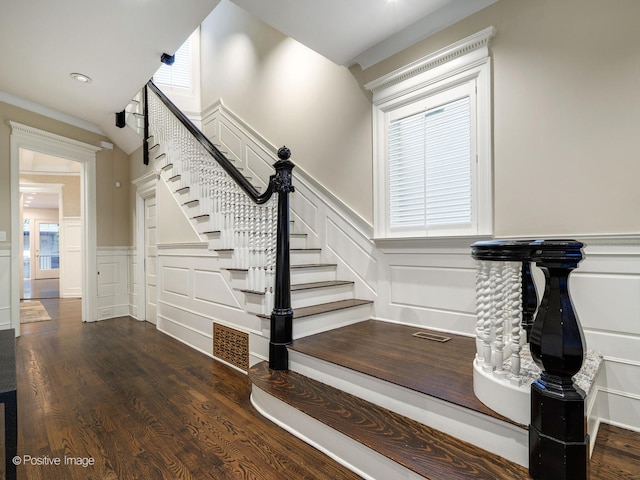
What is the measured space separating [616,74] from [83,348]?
500cm

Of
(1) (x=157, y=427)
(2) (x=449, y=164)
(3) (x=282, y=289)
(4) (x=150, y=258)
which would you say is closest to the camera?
(1) (x=157, y=427)

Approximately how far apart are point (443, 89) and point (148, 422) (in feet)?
10.2

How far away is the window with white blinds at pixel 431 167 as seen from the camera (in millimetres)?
2471

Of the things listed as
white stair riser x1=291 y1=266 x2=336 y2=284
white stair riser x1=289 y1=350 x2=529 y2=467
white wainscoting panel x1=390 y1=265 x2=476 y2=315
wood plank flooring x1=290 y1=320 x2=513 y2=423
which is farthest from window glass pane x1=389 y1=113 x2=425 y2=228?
white stair riser x1=289 y1=350 x2=529 y2=467

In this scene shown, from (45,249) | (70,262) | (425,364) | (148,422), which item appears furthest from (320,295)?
(45,249)

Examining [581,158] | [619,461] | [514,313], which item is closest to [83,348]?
[514,313]

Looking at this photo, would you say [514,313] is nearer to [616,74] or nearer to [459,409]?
[459,409]

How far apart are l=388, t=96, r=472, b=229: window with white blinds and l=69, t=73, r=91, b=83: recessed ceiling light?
10.7 feet

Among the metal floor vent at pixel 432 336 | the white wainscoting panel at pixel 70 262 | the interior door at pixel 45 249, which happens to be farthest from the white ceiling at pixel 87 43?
the interior door at pixel 45 249

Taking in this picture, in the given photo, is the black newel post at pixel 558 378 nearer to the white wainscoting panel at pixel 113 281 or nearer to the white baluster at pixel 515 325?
the white baluster at pixel 515 325

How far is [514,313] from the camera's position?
55.9 inches

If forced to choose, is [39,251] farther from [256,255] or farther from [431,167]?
[431,167]

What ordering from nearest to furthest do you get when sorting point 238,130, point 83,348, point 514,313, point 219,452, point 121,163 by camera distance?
1. point 514,313
2. point 219,452
3. point 83,348
4. point 238,130
5. point 121,163

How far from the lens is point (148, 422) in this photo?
200cm
